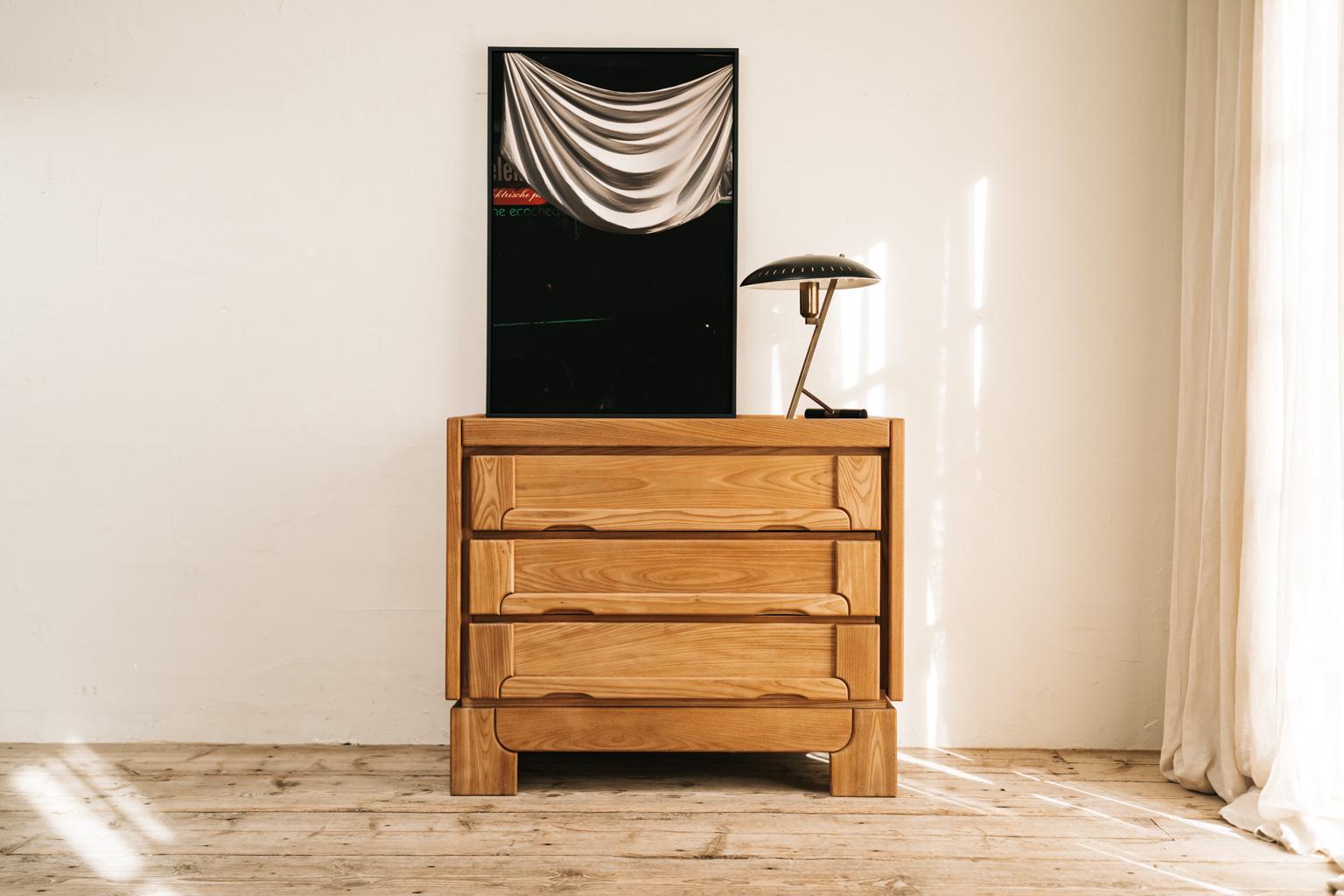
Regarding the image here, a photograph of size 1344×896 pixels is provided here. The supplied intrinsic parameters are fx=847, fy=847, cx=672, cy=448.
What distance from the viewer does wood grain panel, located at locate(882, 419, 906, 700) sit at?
1988 millimetres

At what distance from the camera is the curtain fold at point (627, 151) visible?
7.81ft

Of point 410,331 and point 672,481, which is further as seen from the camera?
point 410,331

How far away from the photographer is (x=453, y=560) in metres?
1.98

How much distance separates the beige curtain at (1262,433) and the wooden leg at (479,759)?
1670mm

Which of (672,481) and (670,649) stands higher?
(672,481)

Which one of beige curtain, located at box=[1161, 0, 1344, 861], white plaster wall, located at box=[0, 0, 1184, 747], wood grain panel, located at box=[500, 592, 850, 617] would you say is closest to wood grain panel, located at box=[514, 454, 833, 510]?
wood grain panel, located at box=[500, 592, 850, 617]

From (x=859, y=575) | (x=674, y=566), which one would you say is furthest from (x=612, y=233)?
(x=859, y=575)

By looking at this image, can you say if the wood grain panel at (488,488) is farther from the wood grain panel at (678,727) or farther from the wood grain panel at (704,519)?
the wood grain panel at (678,727)

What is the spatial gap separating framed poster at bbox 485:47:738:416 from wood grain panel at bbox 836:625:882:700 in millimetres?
704

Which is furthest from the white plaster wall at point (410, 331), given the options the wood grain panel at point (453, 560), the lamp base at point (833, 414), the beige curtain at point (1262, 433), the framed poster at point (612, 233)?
the wood grain panel at point (453, 560)

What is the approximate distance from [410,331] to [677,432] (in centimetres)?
93

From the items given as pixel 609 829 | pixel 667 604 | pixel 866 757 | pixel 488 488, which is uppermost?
pixel 488 488

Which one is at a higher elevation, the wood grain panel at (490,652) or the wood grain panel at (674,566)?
the wood grain panel at (674,566)

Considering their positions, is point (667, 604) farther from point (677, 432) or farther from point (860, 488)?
point (860, 488)
